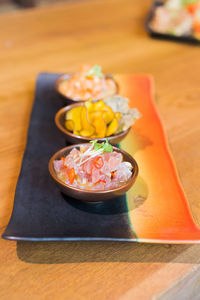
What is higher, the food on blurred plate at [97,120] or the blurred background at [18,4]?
the food on blurred plate at [97,120]

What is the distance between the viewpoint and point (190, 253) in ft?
3.19

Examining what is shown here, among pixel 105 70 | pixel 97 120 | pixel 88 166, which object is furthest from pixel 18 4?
pixel 88 166

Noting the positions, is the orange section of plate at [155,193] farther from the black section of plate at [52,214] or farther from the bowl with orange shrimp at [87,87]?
the bowl with orange shrimp at [87,87]

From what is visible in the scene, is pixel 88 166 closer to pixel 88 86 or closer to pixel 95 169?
pixel 95 169

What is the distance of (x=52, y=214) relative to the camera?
41.9 inches

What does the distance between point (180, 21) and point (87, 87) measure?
1.31 m

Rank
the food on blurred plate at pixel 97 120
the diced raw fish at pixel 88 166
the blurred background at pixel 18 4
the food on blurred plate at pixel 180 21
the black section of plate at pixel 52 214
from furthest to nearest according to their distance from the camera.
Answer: the blurred background at pixel 18 4
the food on blurred plate at pixel 180 21
the food on blurred plate at pixel 97 120
the diced raw fish at pixel 88 166
the black section of plate at pixel 52 214

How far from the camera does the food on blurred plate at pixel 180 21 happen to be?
2.58 meters

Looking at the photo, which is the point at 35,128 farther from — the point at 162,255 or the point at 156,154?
the point at 162,255

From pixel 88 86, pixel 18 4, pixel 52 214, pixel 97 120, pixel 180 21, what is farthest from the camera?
pixel 18 4

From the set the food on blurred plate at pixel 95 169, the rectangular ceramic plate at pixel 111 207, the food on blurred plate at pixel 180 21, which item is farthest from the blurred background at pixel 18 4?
the food on blurred plate at pixel 95 169

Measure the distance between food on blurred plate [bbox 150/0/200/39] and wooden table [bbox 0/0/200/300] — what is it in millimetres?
114

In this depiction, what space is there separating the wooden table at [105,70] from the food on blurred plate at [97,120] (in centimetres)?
22

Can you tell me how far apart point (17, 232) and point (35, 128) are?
0.67m
